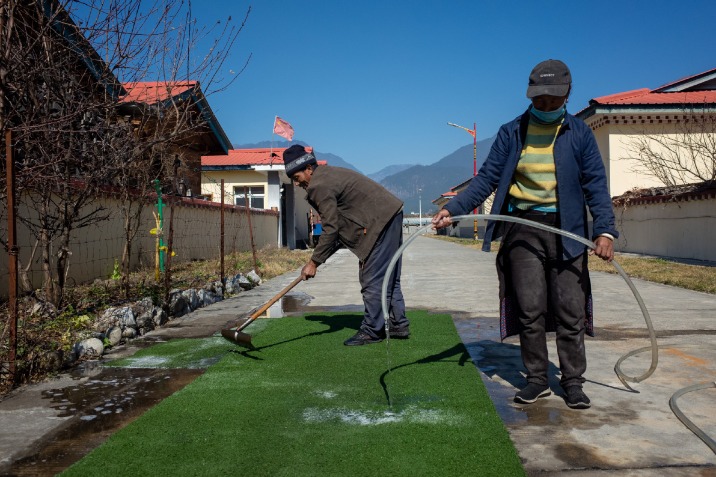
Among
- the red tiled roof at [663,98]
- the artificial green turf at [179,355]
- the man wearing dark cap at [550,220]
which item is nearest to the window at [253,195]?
the red tiled roof at [663,98]

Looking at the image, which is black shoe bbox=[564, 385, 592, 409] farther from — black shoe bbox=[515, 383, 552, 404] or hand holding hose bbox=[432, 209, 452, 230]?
hand holding hose bbox=[432, 209, 452, 230]

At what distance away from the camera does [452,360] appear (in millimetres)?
4848

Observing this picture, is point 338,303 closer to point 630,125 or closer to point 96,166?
point 96,166

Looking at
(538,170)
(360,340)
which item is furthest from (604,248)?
(360,340)

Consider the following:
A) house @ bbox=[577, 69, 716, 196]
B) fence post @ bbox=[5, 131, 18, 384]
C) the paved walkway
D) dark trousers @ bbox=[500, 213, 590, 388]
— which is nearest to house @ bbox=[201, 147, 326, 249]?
house @ bbox=[577, 69, 716, 196]

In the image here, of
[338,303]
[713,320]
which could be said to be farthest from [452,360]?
[338,303]

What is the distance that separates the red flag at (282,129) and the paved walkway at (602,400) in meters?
22.4

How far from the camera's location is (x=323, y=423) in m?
3.40

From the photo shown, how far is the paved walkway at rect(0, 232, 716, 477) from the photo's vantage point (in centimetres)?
283

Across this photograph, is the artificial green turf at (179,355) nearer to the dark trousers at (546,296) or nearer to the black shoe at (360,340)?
the black shoe at (360,340)

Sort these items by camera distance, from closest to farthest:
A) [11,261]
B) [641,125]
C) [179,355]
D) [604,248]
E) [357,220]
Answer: [604,248]
[11,261]
[179,355]
[357,220]
[641,125]

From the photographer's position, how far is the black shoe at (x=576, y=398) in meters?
3.58

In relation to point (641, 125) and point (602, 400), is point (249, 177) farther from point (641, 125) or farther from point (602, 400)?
→ point (602, 400)

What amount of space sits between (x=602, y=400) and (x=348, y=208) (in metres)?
2.62
